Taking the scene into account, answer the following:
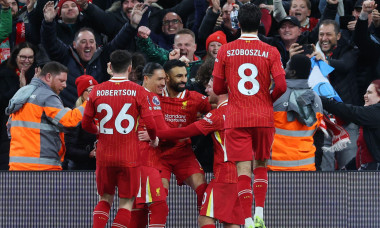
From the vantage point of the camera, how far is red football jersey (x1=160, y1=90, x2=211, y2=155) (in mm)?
9875

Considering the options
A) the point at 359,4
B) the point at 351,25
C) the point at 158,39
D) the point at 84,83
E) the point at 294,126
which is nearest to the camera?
the point at 294,126

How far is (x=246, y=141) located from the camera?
361 inches

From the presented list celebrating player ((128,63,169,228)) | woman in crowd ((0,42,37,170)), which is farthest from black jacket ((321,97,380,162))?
woman in crowd ((0,42,37,170))

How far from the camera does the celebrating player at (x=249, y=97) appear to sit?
907 centimetres

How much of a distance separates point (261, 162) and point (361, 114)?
214cm

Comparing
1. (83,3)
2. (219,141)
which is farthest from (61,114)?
(83,3)

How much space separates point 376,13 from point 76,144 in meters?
5.52

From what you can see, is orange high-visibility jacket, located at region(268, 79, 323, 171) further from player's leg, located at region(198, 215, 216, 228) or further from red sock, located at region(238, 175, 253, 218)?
player's leg, located at region(198, 215, 216, 228)

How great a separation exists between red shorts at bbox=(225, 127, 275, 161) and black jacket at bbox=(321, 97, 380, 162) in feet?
6.25

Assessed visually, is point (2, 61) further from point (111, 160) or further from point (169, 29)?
point (111, 160)

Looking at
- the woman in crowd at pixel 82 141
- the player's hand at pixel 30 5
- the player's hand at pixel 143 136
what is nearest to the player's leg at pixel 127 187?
the player's hand at pixel 143 136

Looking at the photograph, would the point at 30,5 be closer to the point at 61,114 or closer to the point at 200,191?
the point at 61,114

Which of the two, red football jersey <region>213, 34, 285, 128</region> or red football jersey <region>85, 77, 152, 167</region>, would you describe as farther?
red football jersey <region>85, 77, 152, 167</region>

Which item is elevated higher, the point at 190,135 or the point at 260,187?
the point at 190,135
